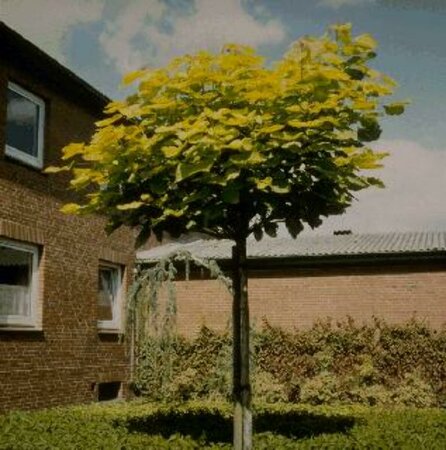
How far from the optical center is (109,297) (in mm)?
15898

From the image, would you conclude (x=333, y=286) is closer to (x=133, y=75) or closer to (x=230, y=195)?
(x=230, y=195)

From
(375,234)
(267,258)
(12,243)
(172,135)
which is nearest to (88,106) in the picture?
(12,243)

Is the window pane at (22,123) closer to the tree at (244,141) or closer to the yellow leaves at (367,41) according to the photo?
the tree at (244,141)

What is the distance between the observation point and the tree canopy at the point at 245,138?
20.2ft

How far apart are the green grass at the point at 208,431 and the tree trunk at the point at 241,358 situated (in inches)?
16.0

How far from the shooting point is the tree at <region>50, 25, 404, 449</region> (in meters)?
6.17

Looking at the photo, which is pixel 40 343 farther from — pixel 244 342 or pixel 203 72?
pixel 203 72

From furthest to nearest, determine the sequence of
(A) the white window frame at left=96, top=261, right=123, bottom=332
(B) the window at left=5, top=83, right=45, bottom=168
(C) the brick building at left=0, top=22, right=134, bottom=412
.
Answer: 1. (A) the white window frame at left=96, top=261, right=123, bottom=332
2. (B) the window at left=5, top=83, right=45, bottom=168
3. (C) the brick building at left=0, top=22, right=134, bottom=412

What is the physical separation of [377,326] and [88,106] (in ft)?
31.4

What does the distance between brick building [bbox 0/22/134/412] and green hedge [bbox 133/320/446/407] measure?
2177 millimetres

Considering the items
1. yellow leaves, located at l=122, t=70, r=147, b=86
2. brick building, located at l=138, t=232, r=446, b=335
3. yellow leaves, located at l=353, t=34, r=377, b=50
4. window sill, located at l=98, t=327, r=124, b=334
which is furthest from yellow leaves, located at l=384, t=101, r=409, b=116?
brick building, located at l=138, t=232, r=446, b=335

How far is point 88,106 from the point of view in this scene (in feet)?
48.6

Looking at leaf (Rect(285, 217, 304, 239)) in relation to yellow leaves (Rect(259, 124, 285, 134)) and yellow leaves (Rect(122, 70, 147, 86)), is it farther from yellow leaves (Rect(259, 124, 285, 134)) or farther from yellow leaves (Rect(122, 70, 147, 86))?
yellow leaves (Rect(122, 70, 147, 86))

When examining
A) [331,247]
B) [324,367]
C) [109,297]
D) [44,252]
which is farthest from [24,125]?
[331,247]
